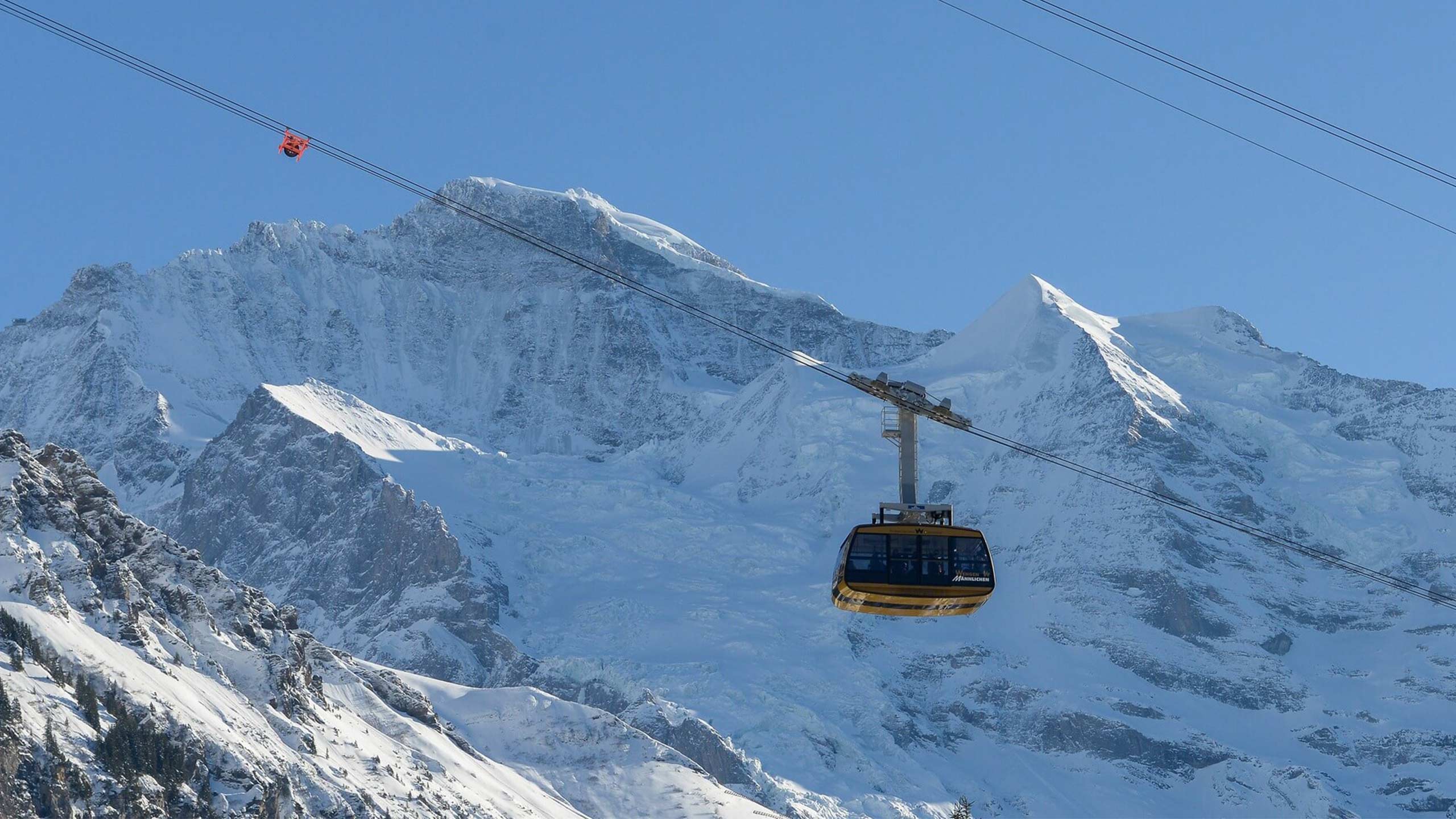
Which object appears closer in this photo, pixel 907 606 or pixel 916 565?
pixel 916 565

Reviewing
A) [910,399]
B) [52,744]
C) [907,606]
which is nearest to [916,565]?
[907,606]

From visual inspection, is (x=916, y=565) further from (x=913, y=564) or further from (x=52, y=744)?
(x=52, y=744)

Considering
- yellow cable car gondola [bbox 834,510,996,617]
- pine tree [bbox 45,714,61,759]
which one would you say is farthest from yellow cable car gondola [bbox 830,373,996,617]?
pine tree [bbox 45,714,61,759]

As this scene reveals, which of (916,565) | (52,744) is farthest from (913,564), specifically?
(52,744)

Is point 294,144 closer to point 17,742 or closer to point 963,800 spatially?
point 963,800

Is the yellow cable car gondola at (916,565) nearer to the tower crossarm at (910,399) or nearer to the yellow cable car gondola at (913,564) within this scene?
the yellow cable car gondola at (913,564)

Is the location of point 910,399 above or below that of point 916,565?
above

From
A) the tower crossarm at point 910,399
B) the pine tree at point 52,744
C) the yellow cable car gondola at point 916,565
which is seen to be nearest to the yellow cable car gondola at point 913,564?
the yellow cable car gondola at point 916,565

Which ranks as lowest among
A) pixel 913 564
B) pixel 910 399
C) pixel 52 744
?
pixel 52 744

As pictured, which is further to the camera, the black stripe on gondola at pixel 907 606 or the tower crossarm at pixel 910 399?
the black stripe on gondola at pixel 907 606

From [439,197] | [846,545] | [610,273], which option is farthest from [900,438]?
[439,197]
